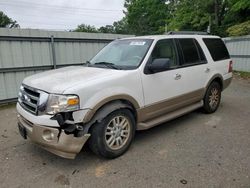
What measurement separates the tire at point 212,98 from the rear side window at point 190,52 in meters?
0.81

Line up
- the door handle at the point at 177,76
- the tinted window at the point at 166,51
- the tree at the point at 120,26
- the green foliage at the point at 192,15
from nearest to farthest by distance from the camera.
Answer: the tinted window at the point at 166,51
the door handle at the point at 177,76
the green foliage at the point at 192,15
the tree at the point at 120,26

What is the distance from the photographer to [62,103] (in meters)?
3.00

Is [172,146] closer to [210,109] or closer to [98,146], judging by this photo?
[98,146]

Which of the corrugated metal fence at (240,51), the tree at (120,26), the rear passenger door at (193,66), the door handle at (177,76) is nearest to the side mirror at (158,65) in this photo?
the door handle at (177,76)

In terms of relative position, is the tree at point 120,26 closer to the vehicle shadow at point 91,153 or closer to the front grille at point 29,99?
the vehicle shadow at point 91,153

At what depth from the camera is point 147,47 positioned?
407 centimetres

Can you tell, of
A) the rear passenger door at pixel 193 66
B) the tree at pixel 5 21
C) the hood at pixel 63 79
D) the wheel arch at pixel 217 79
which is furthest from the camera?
the tree at pixel 5 21

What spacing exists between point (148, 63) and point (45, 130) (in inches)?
76.0

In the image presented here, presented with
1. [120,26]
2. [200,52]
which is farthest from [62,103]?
[120,26]

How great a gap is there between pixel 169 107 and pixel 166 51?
1043 mm

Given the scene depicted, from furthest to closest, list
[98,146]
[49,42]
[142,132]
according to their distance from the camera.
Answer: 1. [49,42]
2. [142,132]
3. [98,146]

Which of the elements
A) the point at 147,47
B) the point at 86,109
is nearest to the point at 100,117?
the point at 86,109

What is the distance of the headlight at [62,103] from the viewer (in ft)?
9.82

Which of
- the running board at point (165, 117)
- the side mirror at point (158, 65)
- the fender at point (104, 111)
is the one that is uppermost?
the side mirror at point (158, 65)
